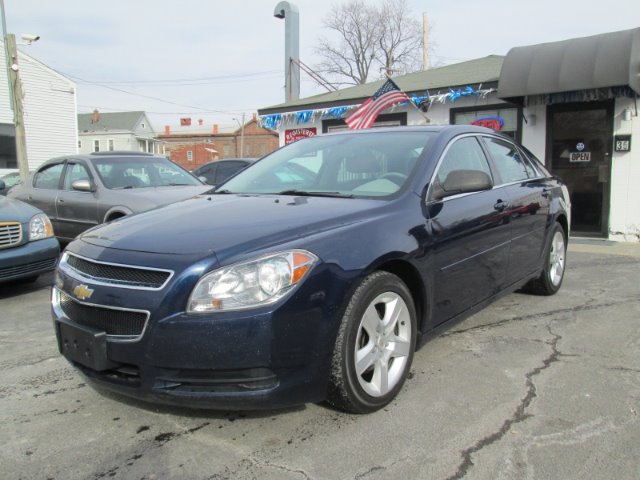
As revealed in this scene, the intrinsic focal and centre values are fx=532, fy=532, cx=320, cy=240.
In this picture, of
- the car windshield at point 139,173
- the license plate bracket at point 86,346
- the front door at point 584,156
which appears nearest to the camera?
the license plate bracket at point 86,346

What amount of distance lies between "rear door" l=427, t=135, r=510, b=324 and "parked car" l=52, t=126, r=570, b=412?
14 millimetres

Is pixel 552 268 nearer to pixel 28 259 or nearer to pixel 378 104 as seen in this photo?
pixel 28 259

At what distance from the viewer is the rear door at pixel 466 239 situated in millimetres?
3260

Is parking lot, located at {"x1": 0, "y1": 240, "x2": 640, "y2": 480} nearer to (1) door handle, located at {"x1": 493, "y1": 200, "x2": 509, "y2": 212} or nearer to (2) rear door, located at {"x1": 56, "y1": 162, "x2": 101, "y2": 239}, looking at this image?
(1) door handle, located at {"x1": 493, "y1": 200, "x2": 509, "y2": 212}

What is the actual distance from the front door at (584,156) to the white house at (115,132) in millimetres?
48951

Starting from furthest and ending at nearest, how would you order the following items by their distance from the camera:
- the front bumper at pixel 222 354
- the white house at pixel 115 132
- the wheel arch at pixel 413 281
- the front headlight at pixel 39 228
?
the white house at pixel 115 132 < the front headlight at pixel 39 228 < the wheel arch at pixel 413 281 < the front bumper at pixel 222 354

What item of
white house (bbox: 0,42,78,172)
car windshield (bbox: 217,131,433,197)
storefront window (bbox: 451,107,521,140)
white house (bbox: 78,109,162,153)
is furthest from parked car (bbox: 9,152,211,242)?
white house (bbox: 78,109,162,153)

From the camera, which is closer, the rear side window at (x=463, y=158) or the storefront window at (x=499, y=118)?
the rear side window at (x=463, y=158)

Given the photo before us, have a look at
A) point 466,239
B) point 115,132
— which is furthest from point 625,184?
point 115,132

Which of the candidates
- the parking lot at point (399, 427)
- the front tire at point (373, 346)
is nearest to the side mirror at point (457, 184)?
the front tire at point (373, 346)

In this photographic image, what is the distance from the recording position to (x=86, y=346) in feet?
8.32

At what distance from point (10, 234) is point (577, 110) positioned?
913cm

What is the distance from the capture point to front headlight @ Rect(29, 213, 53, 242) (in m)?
5.74

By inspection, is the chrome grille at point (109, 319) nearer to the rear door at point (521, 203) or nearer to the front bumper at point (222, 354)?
the front bumper at point (222, 354)
